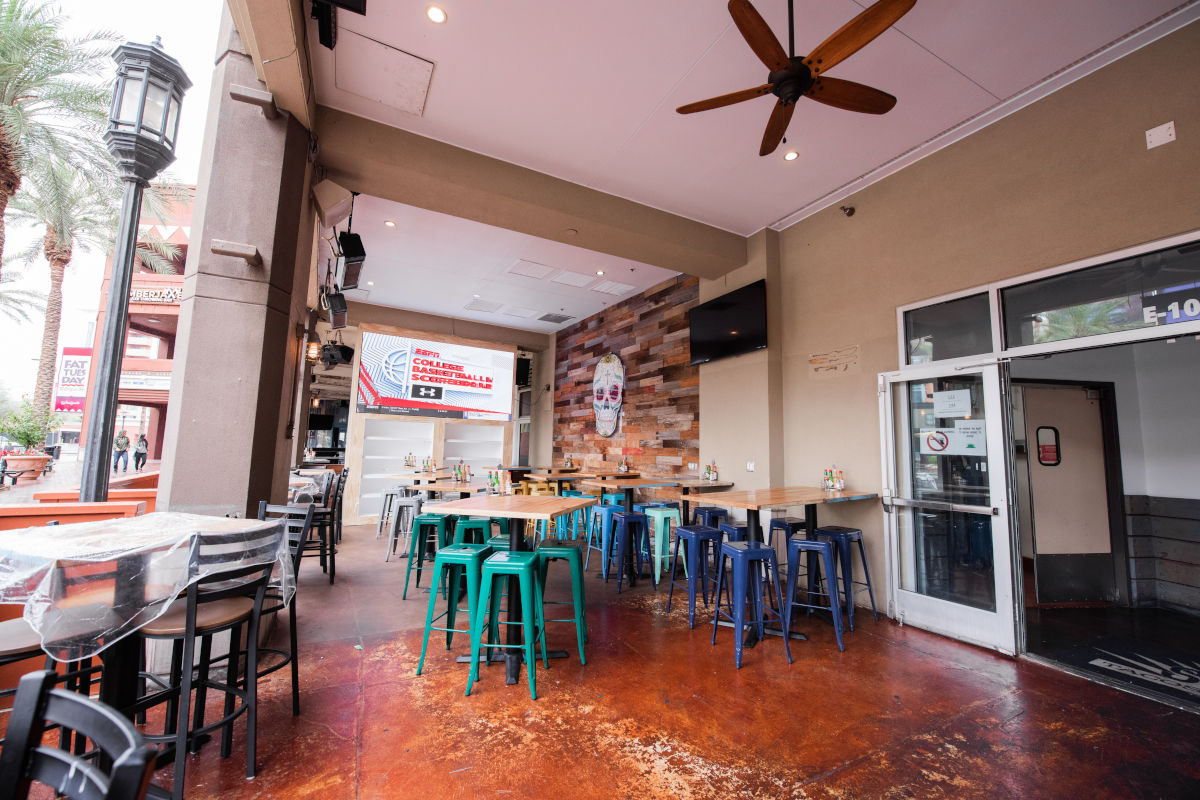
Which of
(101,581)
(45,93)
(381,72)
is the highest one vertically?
(45,93)

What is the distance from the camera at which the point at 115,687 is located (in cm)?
175

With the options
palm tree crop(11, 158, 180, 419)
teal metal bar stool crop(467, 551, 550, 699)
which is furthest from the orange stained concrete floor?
palm tree crop(11, 158, 180, 419)

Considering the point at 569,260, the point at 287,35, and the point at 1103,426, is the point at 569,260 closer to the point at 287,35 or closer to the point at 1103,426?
the point at 287,35

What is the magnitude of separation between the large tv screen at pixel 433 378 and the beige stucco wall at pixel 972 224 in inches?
215

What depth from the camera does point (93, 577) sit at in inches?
62.2

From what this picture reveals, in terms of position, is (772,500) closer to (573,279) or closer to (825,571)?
(825,571)

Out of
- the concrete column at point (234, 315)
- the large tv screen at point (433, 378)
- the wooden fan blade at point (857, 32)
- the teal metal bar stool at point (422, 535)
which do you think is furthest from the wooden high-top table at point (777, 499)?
the large tv screen at point (433, 378)

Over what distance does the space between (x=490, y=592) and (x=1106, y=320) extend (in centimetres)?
394

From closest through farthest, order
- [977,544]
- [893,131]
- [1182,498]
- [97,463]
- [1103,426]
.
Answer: [97,463], [977,544], [893,131], [1182,498], [1103,426]

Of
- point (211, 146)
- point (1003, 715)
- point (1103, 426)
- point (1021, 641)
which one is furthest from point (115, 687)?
point (1103, 426)

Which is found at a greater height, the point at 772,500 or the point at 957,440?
the point at 957,440

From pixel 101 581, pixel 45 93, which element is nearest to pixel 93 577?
pixel 101 581

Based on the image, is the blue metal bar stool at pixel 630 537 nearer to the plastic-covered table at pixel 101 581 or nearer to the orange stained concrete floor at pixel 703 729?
the orange stained concrete floor at pixel 703 729

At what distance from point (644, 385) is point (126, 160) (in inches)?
222
